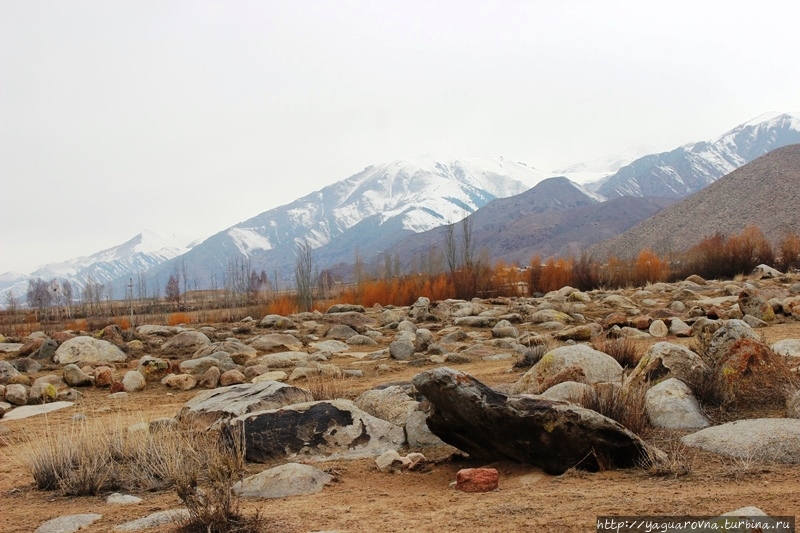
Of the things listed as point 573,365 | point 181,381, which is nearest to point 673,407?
point 573,365

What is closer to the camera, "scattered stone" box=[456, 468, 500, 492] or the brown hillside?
"scattered stone" box=[456, 468, 500, 492]

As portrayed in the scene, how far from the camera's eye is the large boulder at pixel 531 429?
15.9ft

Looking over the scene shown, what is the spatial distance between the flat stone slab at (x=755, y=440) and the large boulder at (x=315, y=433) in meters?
2.68

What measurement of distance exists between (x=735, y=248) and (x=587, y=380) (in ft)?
86.9

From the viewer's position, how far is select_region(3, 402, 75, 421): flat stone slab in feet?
31.1

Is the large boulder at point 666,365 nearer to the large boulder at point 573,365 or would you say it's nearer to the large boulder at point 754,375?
the large boulder at point 754,375

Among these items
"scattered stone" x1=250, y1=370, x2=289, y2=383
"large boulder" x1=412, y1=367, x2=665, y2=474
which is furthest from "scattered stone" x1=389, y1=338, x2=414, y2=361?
"large boulder" x1=412, y1=367, x2=665, y2=474

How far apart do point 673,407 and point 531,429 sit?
5.76 feet

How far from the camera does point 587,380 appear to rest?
23.7 feet

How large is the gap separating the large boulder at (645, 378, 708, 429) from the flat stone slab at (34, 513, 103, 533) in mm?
4444

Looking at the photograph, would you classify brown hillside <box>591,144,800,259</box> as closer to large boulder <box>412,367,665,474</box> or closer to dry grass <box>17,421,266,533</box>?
large boulder <box>412,367,665,474</box>

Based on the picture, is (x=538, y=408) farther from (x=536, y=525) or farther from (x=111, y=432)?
(x=111, y=432)

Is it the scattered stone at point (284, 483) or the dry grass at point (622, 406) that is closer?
the scattered stone at point (284, 483)

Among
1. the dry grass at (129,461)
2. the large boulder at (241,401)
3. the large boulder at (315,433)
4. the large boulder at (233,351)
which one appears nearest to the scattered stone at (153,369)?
the large boulder at (233,351)
